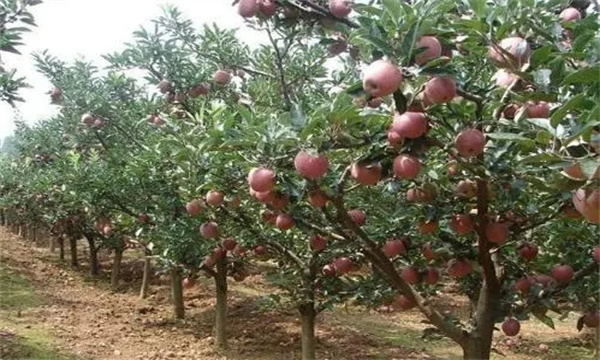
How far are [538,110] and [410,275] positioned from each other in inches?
67.0

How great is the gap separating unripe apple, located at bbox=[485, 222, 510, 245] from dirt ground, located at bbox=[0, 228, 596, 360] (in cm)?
308

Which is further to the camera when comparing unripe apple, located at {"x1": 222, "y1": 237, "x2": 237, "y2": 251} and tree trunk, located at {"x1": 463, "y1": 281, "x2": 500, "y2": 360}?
unripe apple, located at {"x1": 222, "y1": 237, "x2": 237, "y2": 251}

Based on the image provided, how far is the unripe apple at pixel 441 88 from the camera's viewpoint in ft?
5.43

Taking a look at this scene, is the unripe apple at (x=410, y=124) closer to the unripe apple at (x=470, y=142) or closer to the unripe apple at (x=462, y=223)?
the unripe apple at (x=470, y=142)

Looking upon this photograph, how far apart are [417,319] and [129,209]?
5175 millimetres

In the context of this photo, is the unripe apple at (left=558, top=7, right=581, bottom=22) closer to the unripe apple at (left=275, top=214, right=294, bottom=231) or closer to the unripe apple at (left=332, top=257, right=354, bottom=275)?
the unripe apple at (left=275, top=214, right=294, bottom=231)

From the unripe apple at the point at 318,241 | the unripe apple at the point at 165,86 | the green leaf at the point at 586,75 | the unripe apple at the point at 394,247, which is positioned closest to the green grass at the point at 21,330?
the unripe apple at the point at 165,86

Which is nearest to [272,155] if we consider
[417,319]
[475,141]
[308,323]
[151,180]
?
[475,141]

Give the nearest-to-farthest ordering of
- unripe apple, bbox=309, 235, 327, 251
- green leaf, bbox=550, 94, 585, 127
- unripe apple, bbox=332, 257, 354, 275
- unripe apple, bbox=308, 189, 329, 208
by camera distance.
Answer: green leaf, bbox=550, 94, 585, 127 < unripe apple, bbox=308, 189, 329, 208 < unripe apple, bbox=309, 235, 327, 251 < unripe apple, bbox=332, 257, 354, 275

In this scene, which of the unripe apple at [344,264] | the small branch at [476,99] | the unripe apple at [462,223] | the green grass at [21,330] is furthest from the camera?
the green grass at [21,330]

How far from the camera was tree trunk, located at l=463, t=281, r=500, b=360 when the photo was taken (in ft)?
9.58

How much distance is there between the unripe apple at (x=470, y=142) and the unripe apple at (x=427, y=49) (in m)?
0.32

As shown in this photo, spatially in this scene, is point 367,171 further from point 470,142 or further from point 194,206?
point 194,206

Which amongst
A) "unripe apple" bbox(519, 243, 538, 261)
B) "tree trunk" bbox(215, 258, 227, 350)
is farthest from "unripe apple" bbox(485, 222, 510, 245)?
"tree trunk" bbox(215, 258, 227, 350)
